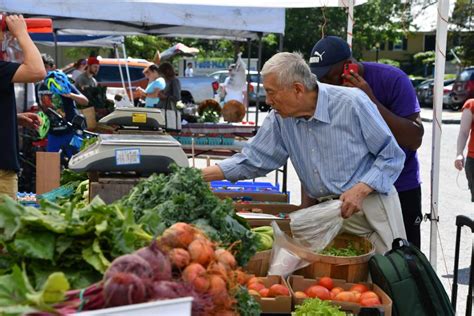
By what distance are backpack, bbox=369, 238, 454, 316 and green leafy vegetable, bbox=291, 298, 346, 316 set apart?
0.35m

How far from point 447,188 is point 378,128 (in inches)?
364

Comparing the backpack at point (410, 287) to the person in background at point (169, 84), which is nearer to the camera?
the backpack at point (410, 287)

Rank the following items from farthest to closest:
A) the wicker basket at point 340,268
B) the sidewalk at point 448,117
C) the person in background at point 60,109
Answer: the sidewalk at point 448,117 → the person in background at point 60,109 → the wicker basket at point 340,268

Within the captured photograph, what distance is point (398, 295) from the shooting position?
3.53 meters

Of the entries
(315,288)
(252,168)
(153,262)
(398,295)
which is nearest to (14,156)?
(252,168)

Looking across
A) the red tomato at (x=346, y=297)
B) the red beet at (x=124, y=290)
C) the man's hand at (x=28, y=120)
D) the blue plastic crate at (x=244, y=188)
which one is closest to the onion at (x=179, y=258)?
the red beet at (x=124, y=290)

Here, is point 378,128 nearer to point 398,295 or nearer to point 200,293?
point 398,295

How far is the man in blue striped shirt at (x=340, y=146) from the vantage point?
377 cm

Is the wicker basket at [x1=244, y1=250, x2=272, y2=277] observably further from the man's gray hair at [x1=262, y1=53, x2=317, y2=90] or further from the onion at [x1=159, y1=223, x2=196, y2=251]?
the onion at [x1=159, y1=223, x2=196, y2=251]

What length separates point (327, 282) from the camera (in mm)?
3559

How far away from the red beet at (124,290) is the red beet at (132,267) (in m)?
0.03

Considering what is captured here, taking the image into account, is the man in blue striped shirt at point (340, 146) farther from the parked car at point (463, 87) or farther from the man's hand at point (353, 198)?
the parked car at point (463, 87)

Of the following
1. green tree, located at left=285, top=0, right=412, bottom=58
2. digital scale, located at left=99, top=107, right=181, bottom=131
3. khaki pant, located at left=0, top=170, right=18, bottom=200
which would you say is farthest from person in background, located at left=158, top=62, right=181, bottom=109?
green tree, located at left=285, top=0, right=412, bottom=58

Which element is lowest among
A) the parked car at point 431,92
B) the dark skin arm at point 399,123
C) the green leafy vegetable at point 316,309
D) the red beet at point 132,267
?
the parked car at point 431,92
